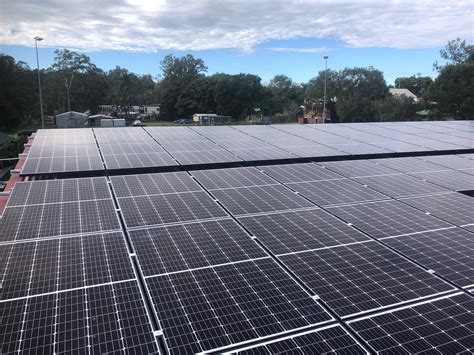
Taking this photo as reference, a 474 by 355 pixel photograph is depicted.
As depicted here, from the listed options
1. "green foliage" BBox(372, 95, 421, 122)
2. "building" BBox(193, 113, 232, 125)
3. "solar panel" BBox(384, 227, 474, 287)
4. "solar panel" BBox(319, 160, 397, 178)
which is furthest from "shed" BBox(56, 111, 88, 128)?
"solar panel" BBox(384, 227, 474, 287)

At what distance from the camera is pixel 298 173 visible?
14891 mm

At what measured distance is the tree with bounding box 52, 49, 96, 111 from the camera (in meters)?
95.3

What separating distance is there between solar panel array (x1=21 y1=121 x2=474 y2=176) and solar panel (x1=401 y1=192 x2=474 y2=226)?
6775 mm

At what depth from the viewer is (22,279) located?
22.4 ft

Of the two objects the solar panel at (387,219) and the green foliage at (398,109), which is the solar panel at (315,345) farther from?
the green foliage at (398,109)

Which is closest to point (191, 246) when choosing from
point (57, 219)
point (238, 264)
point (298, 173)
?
point (238, 264)

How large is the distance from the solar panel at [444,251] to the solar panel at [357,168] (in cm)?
569

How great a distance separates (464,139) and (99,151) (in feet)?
79.7

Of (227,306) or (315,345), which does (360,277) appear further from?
(227,306)

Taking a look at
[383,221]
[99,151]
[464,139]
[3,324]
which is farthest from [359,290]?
[464,139]

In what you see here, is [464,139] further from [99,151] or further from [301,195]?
[99,151]

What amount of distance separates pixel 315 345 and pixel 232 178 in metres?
8.97

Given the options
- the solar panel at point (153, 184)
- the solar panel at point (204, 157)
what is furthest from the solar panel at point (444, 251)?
the solar panel at point (204, 157)

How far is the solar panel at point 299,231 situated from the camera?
859cm
